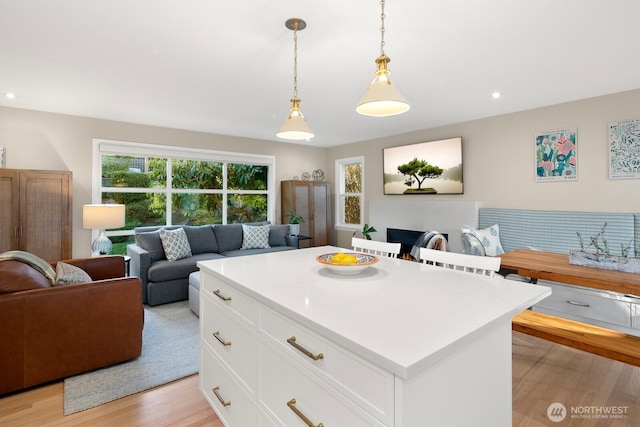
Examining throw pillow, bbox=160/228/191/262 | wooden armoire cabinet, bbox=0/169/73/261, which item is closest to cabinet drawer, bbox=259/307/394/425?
throw pillow, bbox=160/228/191/262

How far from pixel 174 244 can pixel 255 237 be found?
130cm

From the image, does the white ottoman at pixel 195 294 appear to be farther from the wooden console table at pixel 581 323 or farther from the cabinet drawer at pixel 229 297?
the wooden console table at pixel 581 323

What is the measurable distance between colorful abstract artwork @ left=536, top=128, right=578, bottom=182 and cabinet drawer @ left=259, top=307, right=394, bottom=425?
158 inches

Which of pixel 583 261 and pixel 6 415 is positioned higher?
pixel 583 261

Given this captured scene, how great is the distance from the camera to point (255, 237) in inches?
203

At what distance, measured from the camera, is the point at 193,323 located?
319cm

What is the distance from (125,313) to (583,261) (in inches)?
135

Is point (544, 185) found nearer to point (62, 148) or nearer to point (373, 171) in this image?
point (373, 171)

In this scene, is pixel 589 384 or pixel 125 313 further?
pixel 125 313

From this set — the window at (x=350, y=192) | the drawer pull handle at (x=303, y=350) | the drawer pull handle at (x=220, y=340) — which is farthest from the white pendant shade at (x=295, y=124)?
the window at (x=350, y=192)

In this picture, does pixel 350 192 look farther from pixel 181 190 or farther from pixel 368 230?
pixel 181 190

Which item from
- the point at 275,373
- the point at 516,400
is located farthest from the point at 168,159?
the point at 516,400

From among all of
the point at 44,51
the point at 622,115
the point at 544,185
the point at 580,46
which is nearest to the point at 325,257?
the point at 580,46

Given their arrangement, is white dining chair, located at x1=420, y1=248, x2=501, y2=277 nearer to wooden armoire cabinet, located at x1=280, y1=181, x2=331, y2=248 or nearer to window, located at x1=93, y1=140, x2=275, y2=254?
wooden armoire cabinet, located at x1=280, y1=181, x2=331, y2=248
